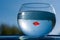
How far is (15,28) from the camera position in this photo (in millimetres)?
886

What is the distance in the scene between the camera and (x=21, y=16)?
0.65 meters

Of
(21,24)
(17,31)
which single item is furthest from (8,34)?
(21,24)

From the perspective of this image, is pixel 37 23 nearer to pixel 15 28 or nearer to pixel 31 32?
pixel 31 32

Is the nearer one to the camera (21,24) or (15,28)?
(21,24)

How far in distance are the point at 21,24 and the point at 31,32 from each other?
52mm

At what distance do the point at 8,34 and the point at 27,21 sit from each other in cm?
23

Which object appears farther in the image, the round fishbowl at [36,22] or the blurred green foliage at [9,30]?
the blurred green foliage at [9,30]

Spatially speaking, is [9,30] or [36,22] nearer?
[36,22]

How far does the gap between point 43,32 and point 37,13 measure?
0.25 ft

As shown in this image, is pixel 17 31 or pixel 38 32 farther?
pixel 17 31

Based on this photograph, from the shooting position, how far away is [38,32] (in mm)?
622

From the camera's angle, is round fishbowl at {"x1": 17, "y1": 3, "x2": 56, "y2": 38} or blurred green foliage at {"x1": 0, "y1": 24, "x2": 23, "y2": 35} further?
blurred green foliage at {"x1": 0, "y1": 24, "x2": 23, "y2": 35}

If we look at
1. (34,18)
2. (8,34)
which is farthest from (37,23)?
(8,34)

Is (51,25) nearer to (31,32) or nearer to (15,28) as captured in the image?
(31,32)
